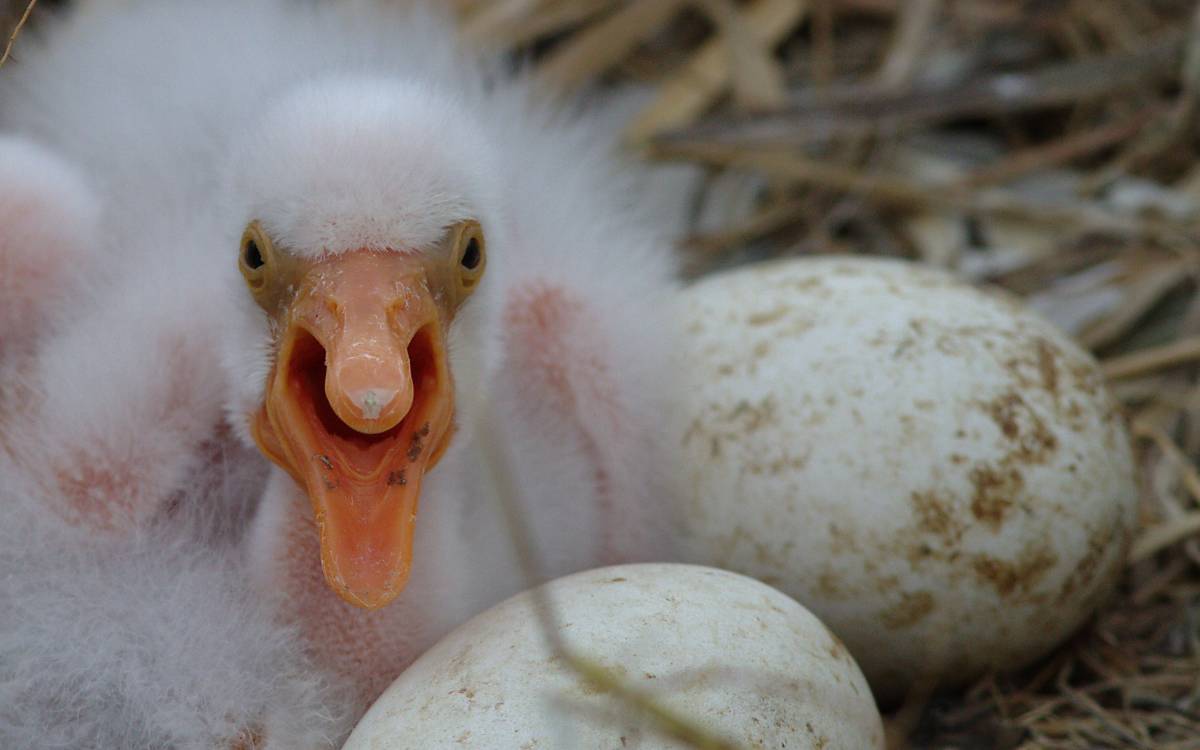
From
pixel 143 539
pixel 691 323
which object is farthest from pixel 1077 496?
pixel 143 539

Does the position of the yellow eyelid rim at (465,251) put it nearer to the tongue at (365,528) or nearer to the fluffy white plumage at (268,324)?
the fluffy white plumage at (268,324)

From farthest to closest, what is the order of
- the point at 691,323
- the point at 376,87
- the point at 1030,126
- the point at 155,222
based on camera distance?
1. the point at 1030,126
2. the point at 691,323
3. the point at 155,222
4. the point at 376,87

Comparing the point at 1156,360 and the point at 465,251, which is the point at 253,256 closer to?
the point at 465,251

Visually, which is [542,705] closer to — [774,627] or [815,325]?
[774,627]

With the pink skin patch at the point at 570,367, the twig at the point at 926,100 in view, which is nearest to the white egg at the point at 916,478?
the pink skin patch at the point at 570,367

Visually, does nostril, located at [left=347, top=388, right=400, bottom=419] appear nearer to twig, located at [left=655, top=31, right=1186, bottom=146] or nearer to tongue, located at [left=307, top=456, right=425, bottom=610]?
tongue, located at [left=307, top=456, right=425, bottom=610]

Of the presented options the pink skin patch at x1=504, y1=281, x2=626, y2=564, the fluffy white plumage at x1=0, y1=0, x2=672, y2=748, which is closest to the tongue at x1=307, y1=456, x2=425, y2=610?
the fluffy white plumage at x1=0, y1=0, x2=672, y2=748
